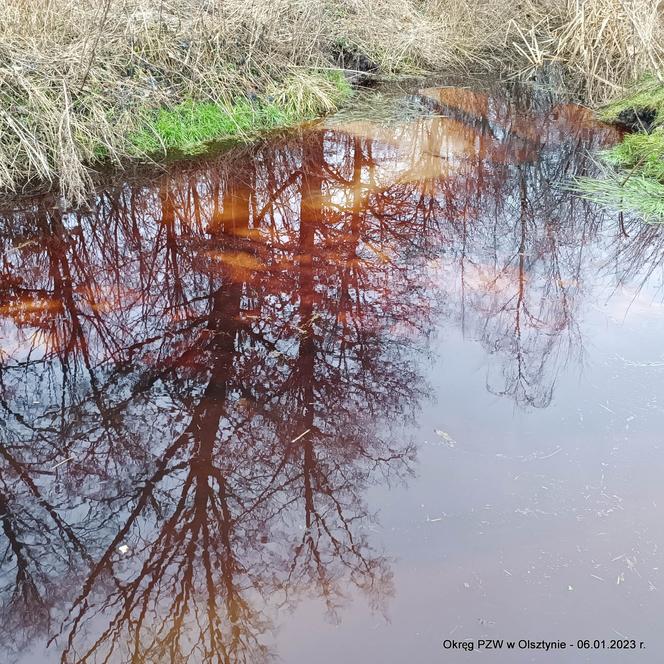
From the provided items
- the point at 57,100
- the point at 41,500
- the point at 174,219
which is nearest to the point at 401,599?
the point at 41,500

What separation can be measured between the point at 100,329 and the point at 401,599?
7.86 ft

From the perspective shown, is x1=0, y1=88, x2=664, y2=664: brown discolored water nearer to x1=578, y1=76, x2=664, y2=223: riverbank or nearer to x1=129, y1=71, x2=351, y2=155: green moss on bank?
x1=578, y1=76, x2=664, y2=223: riverbank

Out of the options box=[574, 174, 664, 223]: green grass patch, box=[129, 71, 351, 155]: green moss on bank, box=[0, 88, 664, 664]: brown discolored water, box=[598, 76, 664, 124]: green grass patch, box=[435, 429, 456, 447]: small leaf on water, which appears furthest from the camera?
box=[598, 76, 664, 124]: green grass patch

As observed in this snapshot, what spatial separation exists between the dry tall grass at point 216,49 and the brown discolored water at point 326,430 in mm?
737

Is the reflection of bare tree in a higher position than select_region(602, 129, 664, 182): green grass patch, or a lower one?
lower

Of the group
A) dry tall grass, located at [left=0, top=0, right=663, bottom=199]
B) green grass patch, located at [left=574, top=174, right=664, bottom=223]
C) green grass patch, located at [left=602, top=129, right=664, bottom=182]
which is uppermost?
dry tall grass, located at [left=0, top=0, right=663, bottom=199]

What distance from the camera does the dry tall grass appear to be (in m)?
5.69

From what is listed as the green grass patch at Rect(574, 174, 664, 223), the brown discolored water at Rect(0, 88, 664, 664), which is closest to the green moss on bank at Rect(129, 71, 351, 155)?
the brown discolored water at Rect(0, 88, 664, 664)

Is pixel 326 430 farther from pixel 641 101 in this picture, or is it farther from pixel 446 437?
pixel 641 101

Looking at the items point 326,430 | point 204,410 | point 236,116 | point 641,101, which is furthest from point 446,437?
point 641,101

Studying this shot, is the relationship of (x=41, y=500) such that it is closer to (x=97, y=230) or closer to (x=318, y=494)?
(x=318, y=494)

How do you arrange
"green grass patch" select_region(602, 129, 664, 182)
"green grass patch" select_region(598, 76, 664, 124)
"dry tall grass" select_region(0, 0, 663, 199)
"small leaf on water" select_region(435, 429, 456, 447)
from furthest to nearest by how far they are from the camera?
"green grass patch" select_region(598, 76, 664, 124)
"green grass patch" select_region(602, 129, 664, 182)
"dry tall grass" select_region(0, 0, 663, 199)
"small leaf on water" select_region(435, 429, 456, 447)

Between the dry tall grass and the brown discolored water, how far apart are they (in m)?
0.74

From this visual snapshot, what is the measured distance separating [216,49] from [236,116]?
78 centimetres
